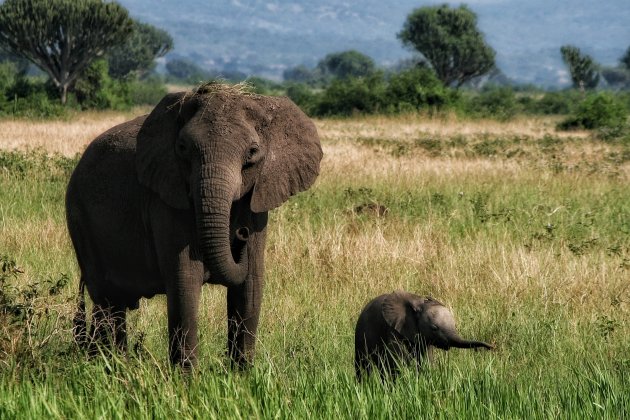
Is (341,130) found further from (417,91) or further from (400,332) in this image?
(400,332)

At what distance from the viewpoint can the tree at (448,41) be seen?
81312mm

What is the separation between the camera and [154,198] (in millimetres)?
6266

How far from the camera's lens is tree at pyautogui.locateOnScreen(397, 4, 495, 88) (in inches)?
3201

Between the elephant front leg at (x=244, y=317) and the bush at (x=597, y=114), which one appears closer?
the elephant front leg at (x=244, y=317)

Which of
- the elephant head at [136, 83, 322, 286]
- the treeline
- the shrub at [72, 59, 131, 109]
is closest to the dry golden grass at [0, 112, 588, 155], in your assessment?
the treeline

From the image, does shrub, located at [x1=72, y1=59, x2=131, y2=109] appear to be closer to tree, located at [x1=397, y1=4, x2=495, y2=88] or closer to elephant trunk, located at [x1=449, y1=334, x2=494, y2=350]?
tree, located at [x1=397, y1=4, x2=495, y2=88]

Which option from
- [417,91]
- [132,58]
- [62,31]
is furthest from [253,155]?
[132,58]

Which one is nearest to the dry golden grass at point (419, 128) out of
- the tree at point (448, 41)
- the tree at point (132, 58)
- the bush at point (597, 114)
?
the bush at point (597, 114)

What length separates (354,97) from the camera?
41406mm

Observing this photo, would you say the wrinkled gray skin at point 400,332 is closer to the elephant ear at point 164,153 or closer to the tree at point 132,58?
the elephant ear at point 164,153

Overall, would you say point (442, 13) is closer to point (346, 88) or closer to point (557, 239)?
point (346, 88)

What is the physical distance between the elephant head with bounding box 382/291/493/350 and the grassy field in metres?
0.19

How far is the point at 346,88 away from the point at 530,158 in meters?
22.5

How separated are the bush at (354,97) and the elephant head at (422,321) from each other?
3441cm
